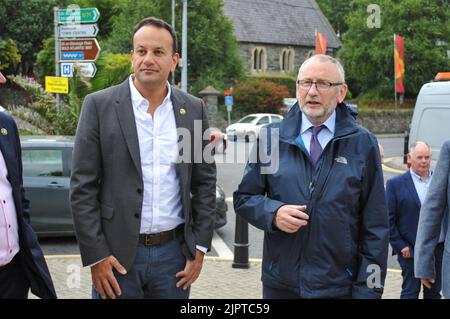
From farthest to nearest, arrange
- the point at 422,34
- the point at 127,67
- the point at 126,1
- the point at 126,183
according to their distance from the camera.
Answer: the point at 422,34
the point at 126,1
the point at 127,67
the point at 126,183

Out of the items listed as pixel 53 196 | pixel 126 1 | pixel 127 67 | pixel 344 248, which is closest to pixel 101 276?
pixel 344 248

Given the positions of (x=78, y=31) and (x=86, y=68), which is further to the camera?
(x=78, y=31)

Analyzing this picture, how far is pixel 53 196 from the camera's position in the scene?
29.6 feet

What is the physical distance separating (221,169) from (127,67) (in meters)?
7.28

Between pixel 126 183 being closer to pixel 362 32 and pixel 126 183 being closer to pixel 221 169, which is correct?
pixel 221 169

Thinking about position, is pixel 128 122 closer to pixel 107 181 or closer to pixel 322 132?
pixel 107 181

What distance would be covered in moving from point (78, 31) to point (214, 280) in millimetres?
8672

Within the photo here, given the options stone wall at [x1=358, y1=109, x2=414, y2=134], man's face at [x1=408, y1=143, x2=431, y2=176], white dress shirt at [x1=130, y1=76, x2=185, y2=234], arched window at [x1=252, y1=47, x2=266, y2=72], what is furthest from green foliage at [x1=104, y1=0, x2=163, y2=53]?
white dress shirt at [x1=130, y1=76, x2=185, y2=234]

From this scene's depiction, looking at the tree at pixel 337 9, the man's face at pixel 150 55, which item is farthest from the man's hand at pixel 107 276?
the tree at pixel 337 9

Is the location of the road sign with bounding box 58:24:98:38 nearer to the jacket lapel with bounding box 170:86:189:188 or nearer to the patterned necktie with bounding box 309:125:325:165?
the jacket lapel with bounding box 170:86:189:188

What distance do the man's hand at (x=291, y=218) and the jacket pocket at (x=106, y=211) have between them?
32.2 inches

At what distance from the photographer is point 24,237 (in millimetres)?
3312

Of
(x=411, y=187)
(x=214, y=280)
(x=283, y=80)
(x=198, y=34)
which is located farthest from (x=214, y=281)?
(x=283, y=80)

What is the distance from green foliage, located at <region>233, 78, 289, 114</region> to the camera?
42844 mm
